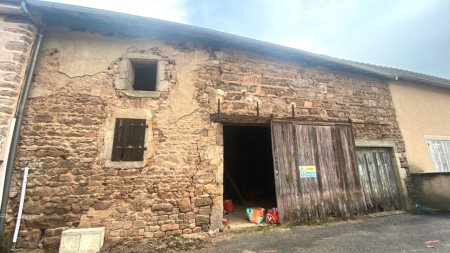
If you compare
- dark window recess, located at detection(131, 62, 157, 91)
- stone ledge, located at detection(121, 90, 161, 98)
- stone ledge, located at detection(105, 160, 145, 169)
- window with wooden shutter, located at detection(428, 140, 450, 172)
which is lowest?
stone ledge, located at detection(105, 160, 145, 169)

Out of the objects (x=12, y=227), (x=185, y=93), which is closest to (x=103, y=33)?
(x=185, y=93)

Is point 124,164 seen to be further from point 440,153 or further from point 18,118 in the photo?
point 440,153

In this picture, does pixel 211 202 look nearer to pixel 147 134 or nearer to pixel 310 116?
pixel 147 134

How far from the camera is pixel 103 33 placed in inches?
186

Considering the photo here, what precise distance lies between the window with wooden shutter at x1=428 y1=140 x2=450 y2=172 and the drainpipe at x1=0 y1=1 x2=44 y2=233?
1039cm

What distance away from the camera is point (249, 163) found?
9.34 m

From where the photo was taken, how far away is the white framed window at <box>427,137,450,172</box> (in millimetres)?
6895

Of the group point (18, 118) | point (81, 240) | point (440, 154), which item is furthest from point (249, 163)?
point (18, 118)

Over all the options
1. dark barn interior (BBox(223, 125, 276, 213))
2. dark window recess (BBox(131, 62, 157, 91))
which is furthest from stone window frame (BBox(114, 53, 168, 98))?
dark barn interior (BBox(223, 125, 276, 213))

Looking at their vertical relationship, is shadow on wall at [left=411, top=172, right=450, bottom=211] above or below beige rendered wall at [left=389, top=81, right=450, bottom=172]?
below

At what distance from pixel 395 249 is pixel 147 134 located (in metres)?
4.59

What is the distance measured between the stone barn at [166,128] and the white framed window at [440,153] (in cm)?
138

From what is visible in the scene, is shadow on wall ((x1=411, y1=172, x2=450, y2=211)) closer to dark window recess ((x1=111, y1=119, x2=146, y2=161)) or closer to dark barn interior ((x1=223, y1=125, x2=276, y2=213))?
dark barn interior ((x1=223, y1=125, x2=276, y2=213))

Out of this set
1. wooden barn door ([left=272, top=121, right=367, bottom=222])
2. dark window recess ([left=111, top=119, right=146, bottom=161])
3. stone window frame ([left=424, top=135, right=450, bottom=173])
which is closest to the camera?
dark window recess ([left=111, top=119, right=146, bottom=161])
